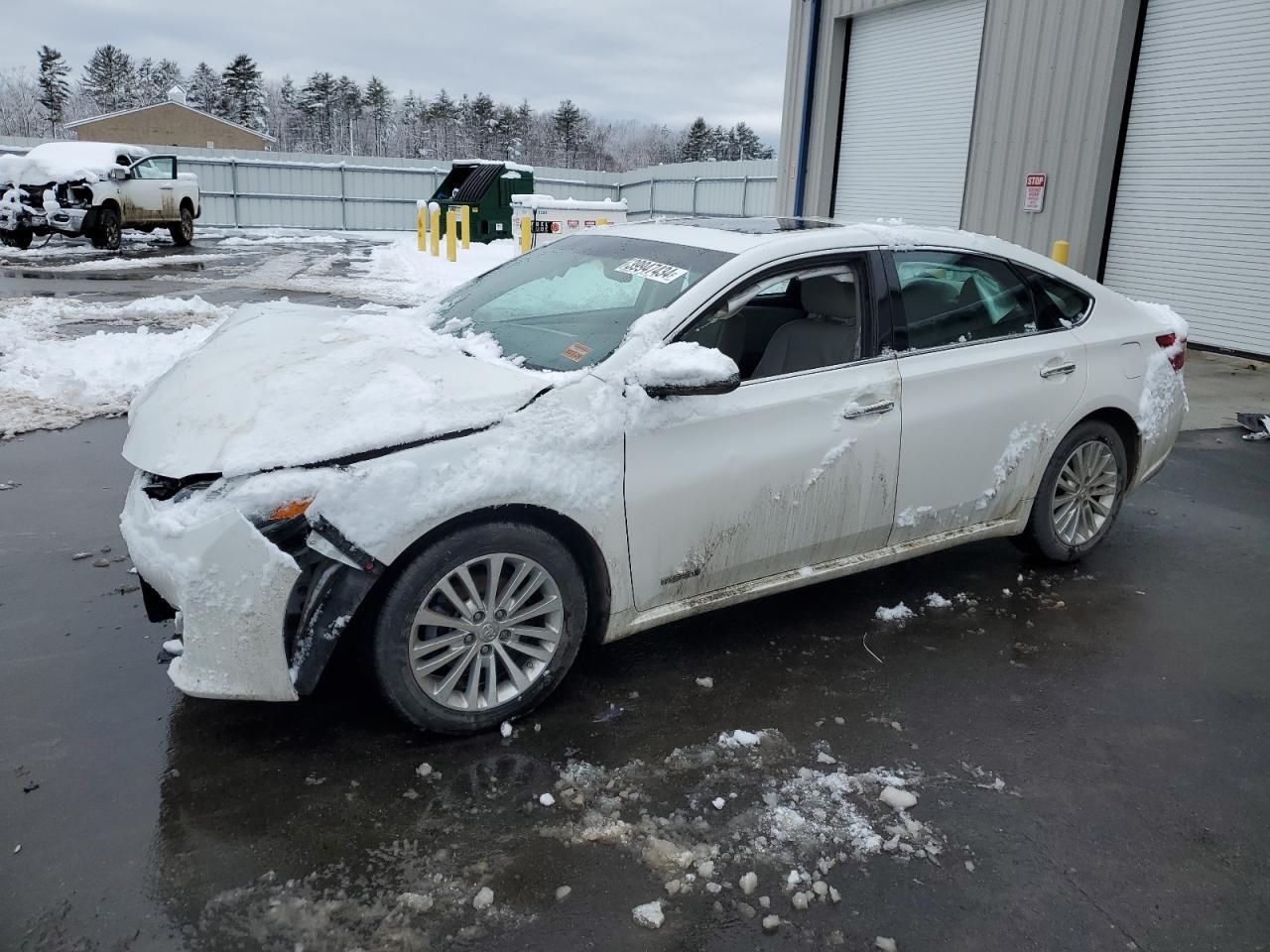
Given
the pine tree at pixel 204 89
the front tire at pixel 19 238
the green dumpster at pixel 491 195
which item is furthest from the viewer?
the pine tree at pixel 204 89

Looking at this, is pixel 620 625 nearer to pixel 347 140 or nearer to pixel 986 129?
pixel 986 129

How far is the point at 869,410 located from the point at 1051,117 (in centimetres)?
1042

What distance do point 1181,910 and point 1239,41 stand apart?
11352 millimetres

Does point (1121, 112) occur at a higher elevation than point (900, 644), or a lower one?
higher

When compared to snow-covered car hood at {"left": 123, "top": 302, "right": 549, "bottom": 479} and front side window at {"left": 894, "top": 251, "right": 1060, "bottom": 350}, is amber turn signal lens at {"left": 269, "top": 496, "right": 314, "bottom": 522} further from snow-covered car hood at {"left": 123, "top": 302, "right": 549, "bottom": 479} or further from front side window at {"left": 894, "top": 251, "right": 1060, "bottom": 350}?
front side window at {"left": 894, "top": 251, "right": 1060, "bottom": 350}

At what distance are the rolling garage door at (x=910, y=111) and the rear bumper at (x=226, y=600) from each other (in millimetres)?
12691

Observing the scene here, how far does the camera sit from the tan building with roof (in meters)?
68.7

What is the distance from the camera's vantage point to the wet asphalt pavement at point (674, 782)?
97.4 inches

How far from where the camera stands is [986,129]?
1330cm

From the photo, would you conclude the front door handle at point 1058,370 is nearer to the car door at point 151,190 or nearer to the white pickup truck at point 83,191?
the white pickup truck at point 83,191

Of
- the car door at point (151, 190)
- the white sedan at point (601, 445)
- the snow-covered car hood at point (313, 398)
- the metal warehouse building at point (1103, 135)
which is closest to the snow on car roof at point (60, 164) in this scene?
the car door at point (151, 190)

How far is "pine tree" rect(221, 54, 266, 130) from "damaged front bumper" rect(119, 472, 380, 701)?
95775mm

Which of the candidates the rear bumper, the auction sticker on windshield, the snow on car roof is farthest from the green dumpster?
the rear bumper

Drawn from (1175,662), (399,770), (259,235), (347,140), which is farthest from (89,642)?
(347,140)
